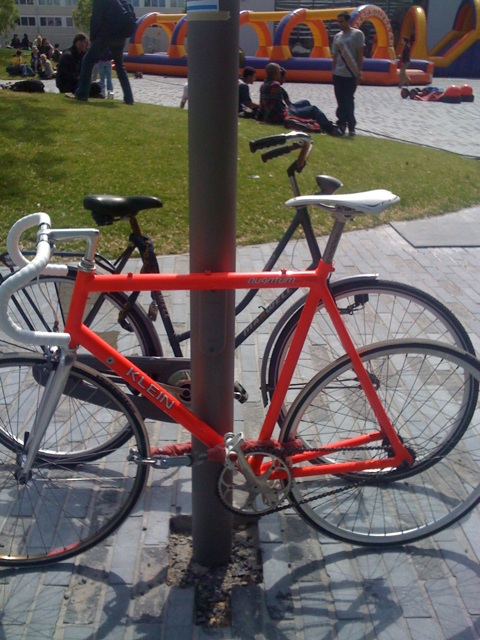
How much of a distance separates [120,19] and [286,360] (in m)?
10.4

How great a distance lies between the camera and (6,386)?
324 centimetres

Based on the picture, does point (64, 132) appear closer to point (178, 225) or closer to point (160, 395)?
point (178, 225)

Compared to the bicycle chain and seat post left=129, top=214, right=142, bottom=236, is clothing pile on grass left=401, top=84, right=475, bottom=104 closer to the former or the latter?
seat post left=129, top=214, right=142, bottom=236

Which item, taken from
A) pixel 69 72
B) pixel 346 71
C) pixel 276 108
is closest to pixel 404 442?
pixel 276 108

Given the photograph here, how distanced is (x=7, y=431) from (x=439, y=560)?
6.32ft

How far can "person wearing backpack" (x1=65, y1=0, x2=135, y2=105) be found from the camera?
11.5m

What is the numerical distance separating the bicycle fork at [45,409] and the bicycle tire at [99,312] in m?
0.58

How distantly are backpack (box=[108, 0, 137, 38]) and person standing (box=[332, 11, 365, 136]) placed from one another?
3.55 metres

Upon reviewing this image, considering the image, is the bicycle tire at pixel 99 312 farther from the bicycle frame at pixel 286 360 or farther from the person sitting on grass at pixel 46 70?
the person sitting on grass at pixel 46 70

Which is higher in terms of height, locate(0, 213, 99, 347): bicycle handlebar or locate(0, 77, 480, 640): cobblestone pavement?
locate(0, 213, 99, 347): bicycle handlebar

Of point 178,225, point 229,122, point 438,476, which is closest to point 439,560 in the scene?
point 438,476

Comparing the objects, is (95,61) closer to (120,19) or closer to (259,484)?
(120,19)

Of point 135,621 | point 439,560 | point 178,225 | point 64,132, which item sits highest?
point 64,132

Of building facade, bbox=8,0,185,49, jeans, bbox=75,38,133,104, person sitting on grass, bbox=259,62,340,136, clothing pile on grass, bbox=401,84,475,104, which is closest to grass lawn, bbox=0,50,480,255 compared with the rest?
jeans, bbox=75,38,133,104
